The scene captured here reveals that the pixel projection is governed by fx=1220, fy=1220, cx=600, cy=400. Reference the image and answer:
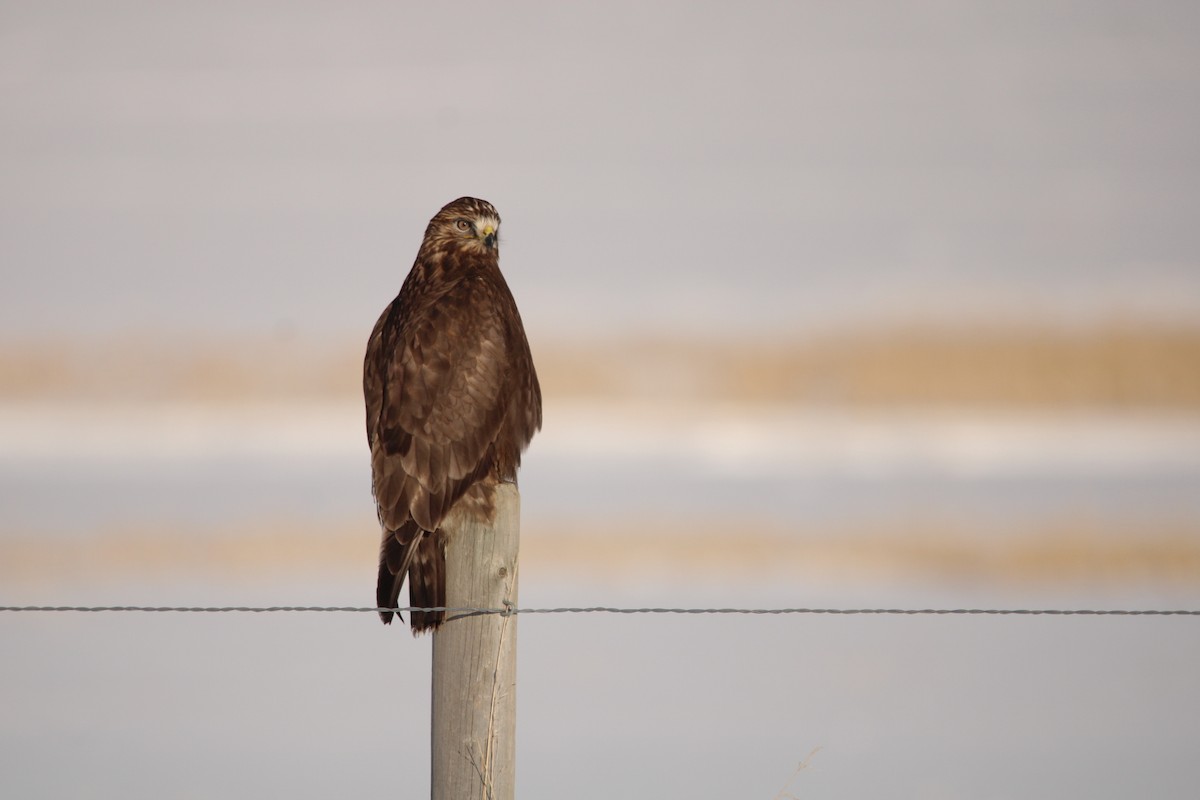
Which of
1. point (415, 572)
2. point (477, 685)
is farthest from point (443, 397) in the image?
point (477, 685)

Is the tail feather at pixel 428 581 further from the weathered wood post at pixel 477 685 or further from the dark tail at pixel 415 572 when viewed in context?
the weathered wood post at pixel 477 685

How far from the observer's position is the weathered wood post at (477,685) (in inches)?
140

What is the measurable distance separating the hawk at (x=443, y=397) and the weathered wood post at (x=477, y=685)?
0.46 meters

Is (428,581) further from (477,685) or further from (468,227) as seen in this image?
(468,227)

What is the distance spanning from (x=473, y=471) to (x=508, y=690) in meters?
1.40

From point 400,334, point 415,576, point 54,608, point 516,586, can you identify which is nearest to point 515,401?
point 400,334

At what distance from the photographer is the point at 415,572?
4.18 meters

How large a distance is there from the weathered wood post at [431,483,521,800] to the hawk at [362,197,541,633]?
1.51 feet

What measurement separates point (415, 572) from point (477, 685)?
2.32ft

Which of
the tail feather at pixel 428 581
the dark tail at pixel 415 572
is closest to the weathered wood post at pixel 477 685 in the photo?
the tail feather at pixel 428 581

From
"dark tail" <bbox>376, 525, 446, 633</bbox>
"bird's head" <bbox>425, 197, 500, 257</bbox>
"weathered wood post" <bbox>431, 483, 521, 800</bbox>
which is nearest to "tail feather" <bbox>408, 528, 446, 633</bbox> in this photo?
"dark tail" <bbox>376, 525, 446, 633</bbox>

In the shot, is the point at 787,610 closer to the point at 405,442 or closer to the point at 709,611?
the point at 709,611

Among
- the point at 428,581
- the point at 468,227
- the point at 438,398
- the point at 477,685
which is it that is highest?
the point at 468,227

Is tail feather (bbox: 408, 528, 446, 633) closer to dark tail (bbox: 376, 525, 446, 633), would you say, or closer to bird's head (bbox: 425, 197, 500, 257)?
dark tail (bbox: 376, 525, 446, 633)
